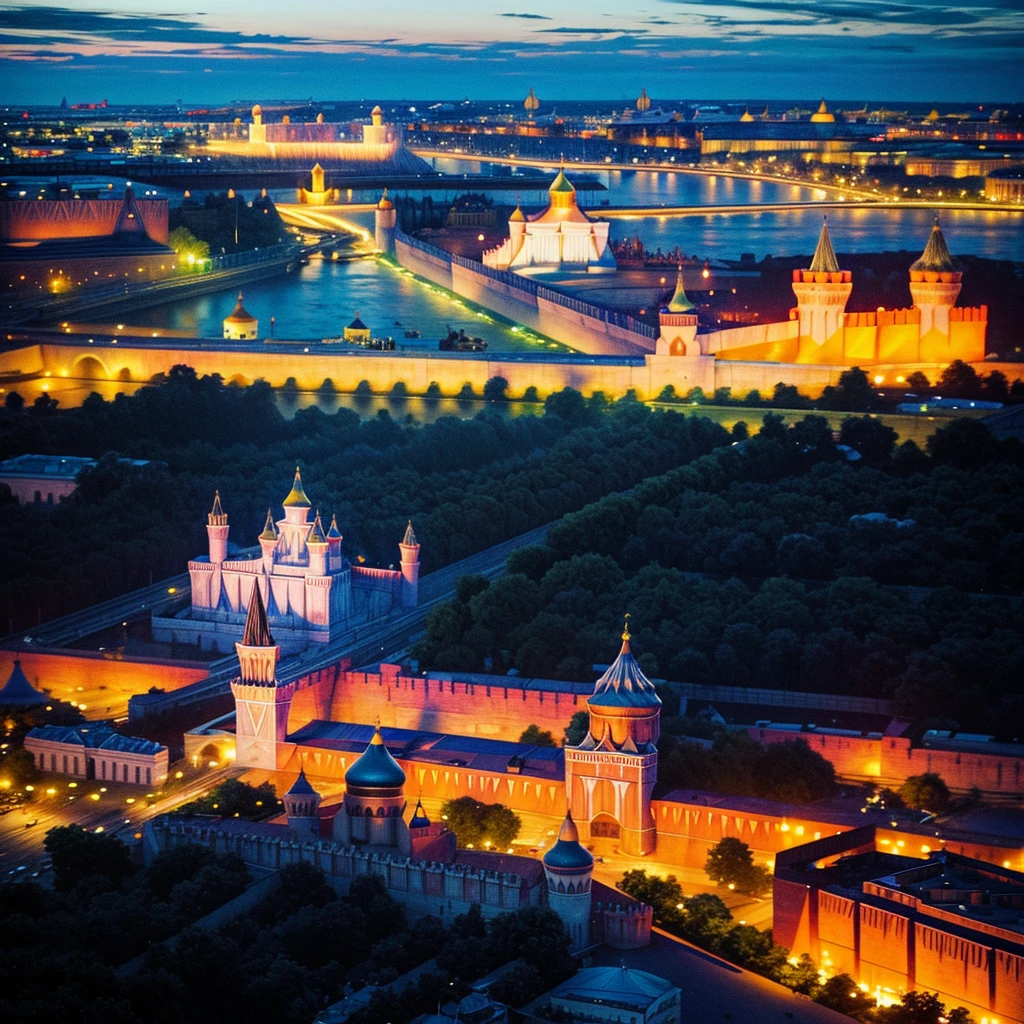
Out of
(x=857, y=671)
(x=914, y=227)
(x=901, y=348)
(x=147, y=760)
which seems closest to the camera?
(x=147, y=760)

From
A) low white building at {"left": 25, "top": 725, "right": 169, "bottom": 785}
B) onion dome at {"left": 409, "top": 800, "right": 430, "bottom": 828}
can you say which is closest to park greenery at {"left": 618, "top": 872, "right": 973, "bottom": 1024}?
onion dome at {"left": 409, "top": 800, "right": 430, "bottom": 828}

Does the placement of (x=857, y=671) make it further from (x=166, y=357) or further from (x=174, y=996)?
(x=166, y=357)

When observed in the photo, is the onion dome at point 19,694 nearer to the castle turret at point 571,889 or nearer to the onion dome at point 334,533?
the onion dome at point 334,533

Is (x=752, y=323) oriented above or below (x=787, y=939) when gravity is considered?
above

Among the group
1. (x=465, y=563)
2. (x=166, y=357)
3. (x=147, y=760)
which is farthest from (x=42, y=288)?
(x=147, y=760)

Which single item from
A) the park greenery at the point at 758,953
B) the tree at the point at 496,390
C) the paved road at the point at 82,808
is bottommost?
the park greenery at the point at 758,953

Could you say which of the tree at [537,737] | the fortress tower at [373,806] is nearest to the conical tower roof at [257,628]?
the tree at [537,737]
